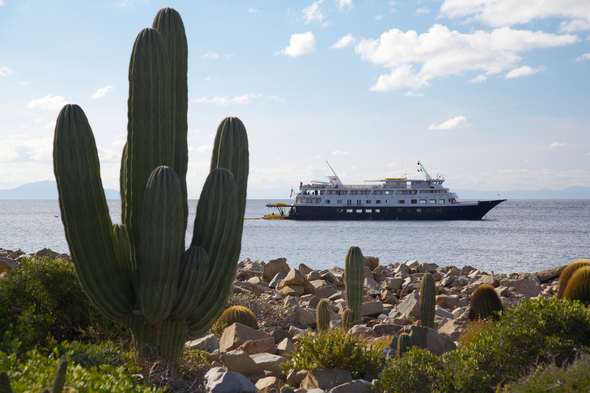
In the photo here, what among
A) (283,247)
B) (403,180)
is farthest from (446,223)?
(283,247)

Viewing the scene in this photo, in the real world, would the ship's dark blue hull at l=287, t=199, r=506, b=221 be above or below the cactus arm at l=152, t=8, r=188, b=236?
below

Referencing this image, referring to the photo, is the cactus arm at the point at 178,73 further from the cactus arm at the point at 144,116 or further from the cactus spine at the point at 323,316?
the cactus spine at the point at 323,316

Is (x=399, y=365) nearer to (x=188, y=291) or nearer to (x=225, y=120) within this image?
(x=188, y=291)

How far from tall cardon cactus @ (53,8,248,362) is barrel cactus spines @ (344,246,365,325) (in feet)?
11.1

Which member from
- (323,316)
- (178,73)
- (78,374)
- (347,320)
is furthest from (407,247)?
(78,374)

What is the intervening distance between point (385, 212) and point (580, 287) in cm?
5387

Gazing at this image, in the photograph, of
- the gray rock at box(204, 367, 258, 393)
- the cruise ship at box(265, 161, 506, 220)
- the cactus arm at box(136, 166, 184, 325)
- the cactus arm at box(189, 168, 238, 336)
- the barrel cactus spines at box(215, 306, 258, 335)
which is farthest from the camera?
the cruise ship at box(265, 161, 506, 220)

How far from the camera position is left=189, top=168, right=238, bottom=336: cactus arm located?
4.12 m

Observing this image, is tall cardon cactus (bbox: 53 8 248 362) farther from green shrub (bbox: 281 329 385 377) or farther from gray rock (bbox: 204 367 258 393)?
green shrub (bbox: 281 329 385 377)

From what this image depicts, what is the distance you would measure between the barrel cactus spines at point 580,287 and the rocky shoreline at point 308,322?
39.9 inches

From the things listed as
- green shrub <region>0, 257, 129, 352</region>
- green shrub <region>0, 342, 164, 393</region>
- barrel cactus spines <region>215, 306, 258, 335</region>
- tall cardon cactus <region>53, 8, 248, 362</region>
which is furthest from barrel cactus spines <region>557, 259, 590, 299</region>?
green shrub <region>0, 342, 164, 393</region>

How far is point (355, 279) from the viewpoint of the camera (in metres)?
7.42

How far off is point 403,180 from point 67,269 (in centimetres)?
5668

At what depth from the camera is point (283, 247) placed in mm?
35656
